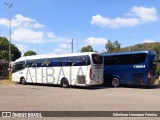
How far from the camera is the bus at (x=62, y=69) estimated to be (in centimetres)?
2520

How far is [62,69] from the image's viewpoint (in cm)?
2745

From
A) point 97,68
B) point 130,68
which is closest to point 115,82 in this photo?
point 130,68

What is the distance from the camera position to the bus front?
25.0 m

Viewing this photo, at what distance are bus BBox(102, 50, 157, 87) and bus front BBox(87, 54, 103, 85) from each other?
1.69 meters

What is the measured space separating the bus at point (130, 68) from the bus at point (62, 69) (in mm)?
1691

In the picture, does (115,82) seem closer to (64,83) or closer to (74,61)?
(74,61)

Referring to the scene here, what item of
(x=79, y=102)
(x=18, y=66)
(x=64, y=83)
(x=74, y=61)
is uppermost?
(x=74, y=61)

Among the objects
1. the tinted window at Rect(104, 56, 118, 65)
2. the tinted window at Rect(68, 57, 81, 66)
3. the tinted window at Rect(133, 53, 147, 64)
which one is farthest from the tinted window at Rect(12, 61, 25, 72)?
the tinted window at Rect(133, 53, 147, 64)

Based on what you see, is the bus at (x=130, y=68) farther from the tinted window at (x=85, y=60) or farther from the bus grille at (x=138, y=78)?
the tinted window at (x=85, y=60)

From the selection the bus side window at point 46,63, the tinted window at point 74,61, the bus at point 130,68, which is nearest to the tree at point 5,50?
the bus side window at point 46,63

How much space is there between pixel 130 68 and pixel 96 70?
2837 mm

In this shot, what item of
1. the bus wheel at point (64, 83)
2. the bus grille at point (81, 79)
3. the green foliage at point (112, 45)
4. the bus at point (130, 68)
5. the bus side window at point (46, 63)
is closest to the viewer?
the bus at point (130, 68)

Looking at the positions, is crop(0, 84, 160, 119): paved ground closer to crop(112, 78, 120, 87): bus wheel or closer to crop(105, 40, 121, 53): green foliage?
crop(112, 78, 120, 87): bus wheel

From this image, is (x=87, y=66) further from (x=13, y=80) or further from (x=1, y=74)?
(x=1, y=74)
